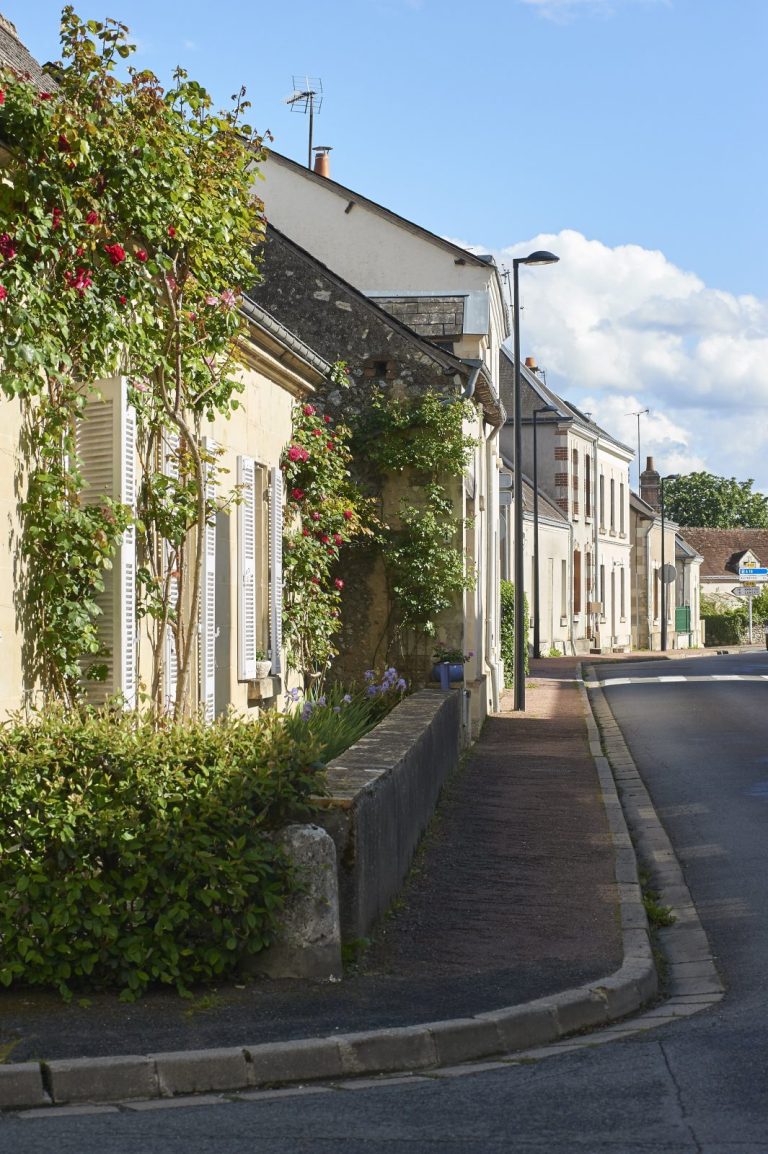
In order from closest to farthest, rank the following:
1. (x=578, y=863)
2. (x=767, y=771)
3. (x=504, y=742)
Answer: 1. (x=578, y=863)
2. (x=767, y=771)
3. (x=504, y=742)

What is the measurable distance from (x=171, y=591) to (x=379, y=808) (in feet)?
10.3

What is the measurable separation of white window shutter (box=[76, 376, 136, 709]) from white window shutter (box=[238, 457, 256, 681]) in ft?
10.5

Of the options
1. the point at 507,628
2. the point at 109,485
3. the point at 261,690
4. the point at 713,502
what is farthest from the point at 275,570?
the point at 713,502

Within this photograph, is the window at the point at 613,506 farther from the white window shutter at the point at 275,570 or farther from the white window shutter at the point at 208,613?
the white window shutter at the point at 208,613

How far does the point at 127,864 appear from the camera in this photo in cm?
597

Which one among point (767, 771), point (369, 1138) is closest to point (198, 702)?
point (369, 1138)

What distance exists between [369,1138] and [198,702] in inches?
241

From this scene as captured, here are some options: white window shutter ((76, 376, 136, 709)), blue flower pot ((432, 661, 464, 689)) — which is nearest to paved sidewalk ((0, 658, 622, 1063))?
white window shutter ((76, 376, 136, 709))

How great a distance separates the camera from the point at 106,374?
8492 mm

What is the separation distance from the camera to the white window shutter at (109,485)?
8.25 m

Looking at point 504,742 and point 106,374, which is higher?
point 106,374

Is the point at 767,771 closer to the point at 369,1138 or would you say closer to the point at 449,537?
the point at 449,537

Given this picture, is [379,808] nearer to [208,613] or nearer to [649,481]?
[208,613]

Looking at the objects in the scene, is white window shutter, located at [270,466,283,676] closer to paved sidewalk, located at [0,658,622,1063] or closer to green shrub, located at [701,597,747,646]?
paved sidewalk, located at [0,658,622,1063]
